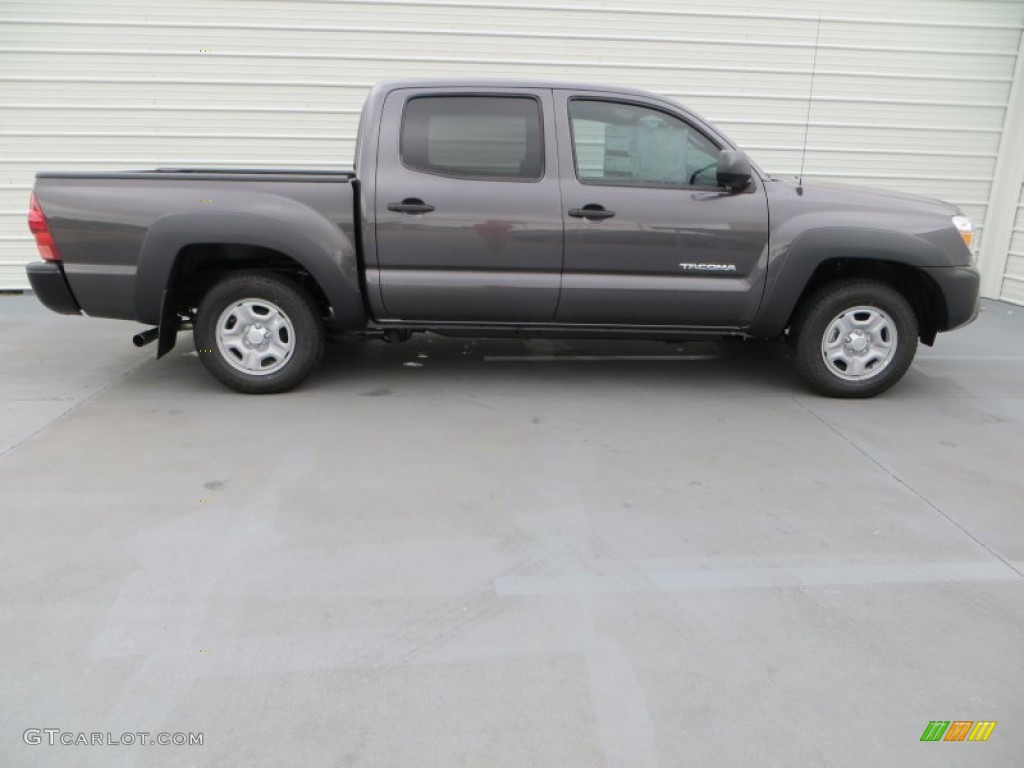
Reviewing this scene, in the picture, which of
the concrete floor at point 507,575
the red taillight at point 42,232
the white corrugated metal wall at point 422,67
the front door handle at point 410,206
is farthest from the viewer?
the white corrugated metal wall at point 422,67

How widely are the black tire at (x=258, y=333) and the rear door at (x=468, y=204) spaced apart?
561 mm

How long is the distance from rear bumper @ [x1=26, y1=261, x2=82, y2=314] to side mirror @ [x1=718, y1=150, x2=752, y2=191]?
12.9 feet

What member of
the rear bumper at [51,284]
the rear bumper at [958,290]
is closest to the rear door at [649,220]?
the rear bumper at [958,290]

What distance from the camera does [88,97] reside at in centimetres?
768

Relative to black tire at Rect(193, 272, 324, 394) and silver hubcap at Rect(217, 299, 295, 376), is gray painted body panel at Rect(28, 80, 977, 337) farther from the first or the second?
A: silver hubcap at Rect(217, 299, 295, 376)

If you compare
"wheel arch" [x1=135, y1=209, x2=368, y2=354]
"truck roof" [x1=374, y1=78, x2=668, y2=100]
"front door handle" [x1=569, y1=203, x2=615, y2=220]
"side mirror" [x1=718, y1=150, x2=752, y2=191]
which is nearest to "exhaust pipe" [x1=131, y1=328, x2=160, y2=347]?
"wheel arch" [x1=135, y1=209, x2=368, y2=354]

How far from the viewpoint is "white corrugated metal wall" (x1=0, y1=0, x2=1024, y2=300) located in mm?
7586

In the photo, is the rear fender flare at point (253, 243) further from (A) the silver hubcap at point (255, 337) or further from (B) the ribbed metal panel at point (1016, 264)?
(B) the ribbed metal panel at point (1016, 264)

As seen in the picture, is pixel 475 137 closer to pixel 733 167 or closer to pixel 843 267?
pixel 733 167

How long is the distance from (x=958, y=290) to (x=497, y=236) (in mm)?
2916

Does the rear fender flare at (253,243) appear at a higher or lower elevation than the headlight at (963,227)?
lower

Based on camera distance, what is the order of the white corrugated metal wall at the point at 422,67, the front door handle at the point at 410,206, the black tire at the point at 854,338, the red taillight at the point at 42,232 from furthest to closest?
the white corrugated metal wall at the point at 422,67
the black tire at the point at 854,338
the front door handle at the point at 410,206
the red taillight at the point at 42,232

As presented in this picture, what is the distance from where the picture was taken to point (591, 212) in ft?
15.0

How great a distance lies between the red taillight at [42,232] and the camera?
4418 millimetres
